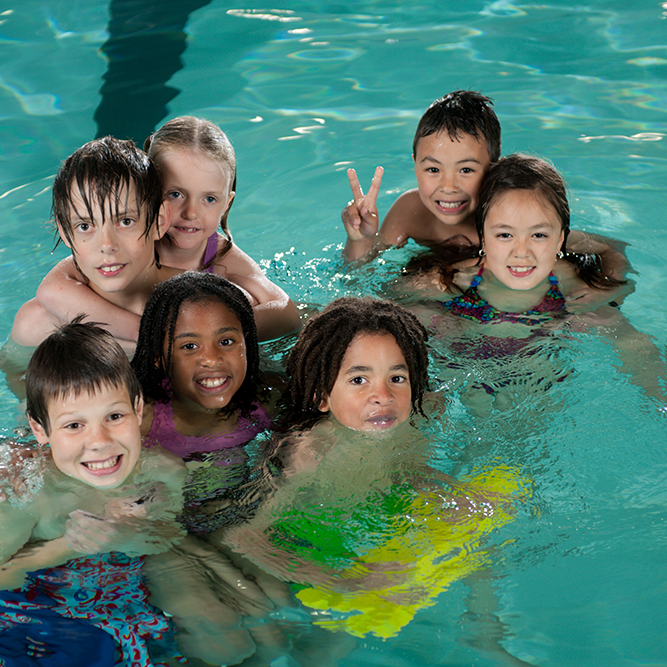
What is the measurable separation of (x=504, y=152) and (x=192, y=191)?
109 inches

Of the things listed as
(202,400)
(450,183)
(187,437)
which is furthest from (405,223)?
(187,437)

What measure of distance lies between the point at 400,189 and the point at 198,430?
9.22 ft

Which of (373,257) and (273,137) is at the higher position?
(273,137)

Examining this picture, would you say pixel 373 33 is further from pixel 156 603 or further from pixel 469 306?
pixel 156 603

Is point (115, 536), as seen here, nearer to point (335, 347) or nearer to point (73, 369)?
point (73, 369)

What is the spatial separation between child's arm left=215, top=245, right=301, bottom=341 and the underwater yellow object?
44.5 inches

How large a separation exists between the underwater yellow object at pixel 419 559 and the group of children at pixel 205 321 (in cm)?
25

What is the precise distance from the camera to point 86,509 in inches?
103

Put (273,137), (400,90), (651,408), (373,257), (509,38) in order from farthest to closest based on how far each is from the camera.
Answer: (509,38) < (400,90) < (273,137) < (373,257) < (651,408)

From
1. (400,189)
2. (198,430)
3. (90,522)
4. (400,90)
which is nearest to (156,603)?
(90,522)

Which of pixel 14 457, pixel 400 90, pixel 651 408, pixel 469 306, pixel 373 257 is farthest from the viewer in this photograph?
pixel 400 90

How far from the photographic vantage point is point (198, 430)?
2.95m

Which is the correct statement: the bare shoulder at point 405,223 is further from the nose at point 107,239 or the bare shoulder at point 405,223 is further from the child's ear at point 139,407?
the child's ear at point 139,407

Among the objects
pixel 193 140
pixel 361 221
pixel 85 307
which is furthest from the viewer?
pixel 361 221
